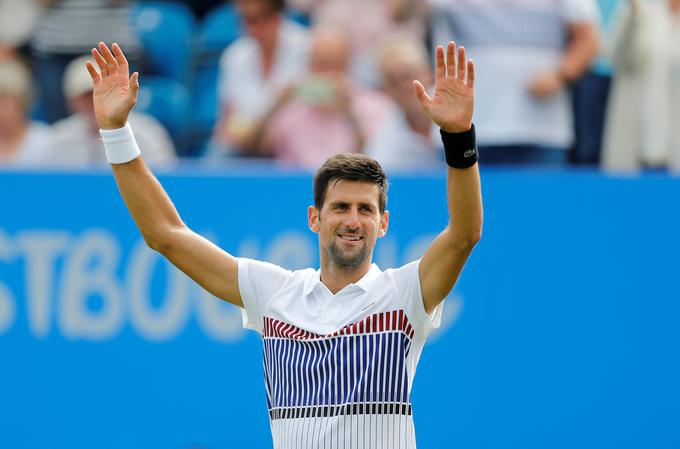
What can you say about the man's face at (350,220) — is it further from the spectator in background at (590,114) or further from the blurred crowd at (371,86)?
the spectator in background at (590,114)

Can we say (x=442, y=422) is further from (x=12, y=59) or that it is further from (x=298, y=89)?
(x=12, y=59)

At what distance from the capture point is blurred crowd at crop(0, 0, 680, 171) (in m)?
8.35

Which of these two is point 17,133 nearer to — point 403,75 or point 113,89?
point 403,75

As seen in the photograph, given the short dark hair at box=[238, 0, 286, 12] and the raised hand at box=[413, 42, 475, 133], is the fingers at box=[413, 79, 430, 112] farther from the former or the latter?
the short dark hair at box=[238, 0, 286, 12]

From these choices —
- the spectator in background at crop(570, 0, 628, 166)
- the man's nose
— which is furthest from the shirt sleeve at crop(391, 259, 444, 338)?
the spectator in background at crop(570, 0, 628, 166)

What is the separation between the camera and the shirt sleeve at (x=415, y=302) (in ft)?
14.3

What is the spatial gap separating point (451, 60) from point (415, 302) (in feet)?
2.69

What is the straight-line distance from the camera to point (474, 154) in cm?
418

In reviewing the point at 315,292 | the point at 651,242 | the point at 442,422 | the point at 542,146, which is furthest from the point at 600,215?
the point at 315,292

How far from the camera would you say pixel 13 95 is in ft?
29.5

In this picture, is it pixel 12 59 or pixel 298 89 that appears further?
pixel 12 59

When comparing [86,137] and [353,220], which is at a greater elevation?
[86,137]

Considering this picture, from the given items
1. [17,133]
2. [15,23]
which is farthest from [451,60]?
[15,23]

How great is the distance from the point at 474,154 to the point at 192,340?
382 cm
